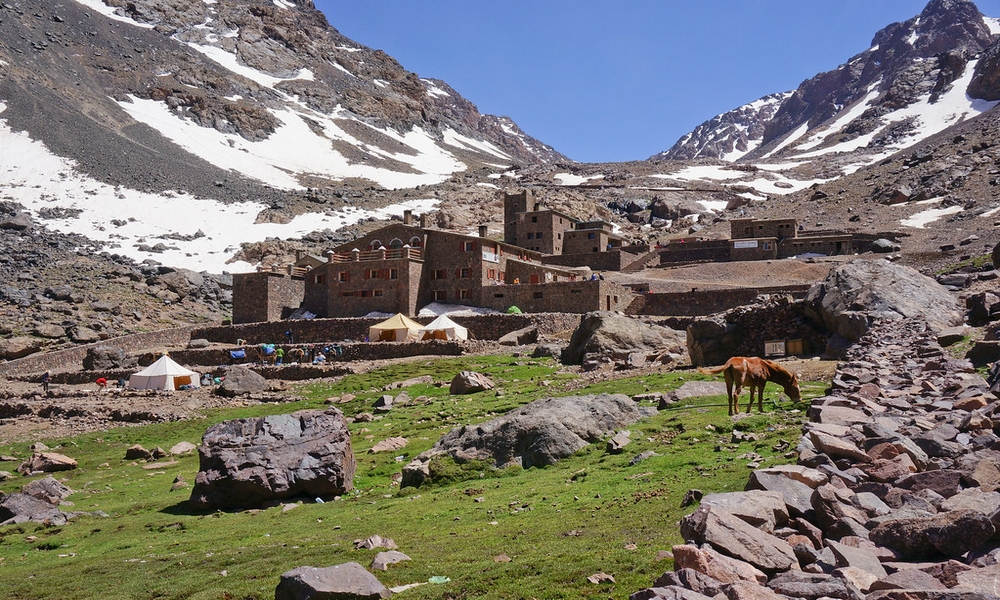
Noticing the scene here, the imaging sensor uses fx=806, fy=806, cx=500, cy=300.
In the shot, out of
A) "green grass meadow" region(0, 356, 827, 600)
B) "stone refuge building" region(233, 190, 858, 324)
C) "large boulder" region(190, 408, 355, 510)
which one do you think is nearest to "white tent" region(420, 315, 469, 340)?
"stone refuge building" region(233, 190, 858, 324)

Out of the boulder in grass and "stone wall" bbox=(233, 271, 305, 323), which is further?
"stone wall" bbox=(233, 271, 305, 323)

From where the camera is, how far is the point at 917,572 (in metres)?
7.27

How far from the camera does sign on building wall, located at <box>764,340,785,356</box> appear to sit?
31781mm

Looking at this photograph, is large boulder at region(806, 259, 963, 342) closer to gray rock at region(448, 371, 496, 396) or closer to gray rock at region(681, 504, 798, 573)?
gray rock at region(448, 371, 496, 396)

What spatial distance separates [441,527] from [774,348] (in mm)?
21059

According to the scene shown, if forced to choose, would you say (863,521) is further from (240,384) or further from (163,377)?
(163,377)

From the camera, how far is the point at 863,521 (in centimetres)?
909

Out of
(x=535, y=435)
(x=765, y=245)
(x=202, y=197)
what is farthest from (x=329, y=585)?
(x=202, y=197)

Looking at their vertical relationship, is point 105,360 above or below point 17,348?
below

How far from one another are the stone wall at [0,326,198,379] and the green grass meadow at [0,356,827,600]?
134 ft

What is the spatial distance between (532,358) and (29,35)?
189 m

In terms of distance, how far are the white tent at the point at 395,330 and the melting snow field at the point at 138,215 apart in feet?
168

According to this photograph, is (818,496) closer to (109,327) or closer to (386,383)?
(386,383)

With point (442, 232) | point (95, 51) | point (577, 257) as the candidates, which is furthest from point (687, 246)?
point (95, 51)
